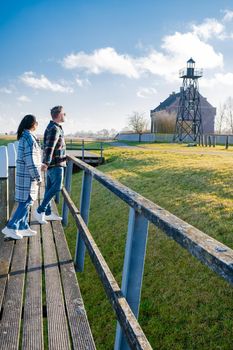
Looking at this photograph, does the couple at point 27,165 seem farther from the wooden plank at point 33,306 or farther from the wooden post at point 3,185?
the wooden plank at point 33,306

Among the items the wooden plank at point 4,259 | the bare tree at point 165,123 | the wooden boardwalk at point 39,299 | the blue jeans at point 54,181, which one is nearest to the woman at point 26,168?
the wooden plank at point 4,259

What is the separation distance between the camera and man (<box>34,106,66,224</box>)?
5.61m

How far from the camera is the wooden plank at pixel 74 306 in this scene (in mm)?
2480

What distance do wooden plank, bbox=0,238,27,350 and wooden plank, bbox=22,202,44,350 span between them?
55 millimetres

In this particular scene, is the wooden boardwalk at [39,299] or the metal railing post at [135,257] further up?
the metal railing post at [135,257]

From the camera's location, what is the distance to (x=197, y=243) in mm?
1495

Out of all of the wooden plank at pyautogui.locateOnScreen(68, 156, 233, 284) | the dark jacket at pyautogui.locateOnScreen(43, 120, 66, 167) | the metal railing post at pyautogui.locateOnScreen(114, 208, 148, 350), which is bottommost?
the metal railing post at pyautogui.locateOnScreen(114, 208, 148, 350)

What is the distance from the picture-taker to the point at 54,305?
2.99 metres

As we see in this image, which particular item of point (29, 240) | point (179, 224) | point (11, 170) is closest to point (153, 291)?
point (29, 240)

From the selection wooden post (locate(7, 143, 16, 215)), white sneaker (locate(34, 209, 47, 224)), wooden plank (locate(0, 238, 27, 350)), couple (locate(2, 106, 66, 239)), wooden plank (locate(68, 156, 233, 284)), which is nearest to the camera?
wooden plank (locate(68, 156, 233, 284))

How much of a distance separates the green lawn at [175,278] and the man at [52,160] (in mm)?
1403

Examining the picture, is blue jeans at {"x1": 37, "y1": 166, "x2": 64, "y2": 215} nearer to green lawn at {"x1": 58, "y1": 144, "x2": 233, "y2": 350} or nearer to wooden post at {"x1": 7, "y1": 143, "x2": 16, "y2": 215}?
wooden post at {"x1": 7, "y1": 143, "x2": 16, "y2": 215}

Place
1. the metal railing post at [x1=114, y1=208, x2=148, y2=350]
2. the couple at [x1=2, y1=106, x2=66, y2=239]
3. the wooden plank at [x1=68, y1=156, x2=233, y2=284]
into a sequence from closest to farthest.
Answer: the wooden plank at [x1=68, y1=156, x2=233, y2=284] < the metal railing post at [x1=114, y1=208, x2=148, y2=350] < the couple at [x1=2, y1=106, x2=66, y2=239]

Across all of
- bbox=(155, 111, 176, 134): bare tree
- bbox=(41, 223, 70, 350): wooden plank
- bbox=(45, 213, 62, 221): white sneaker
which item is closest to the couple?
bbox=(45, 213, 62, 221): white sneaker
